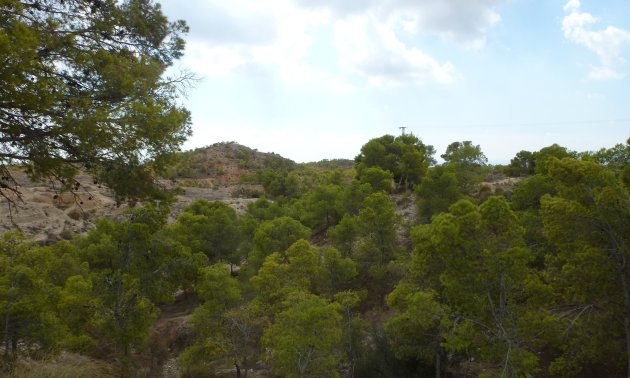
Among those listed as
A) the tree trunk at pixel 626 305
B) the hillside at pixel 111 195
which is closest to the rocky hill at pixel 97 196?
the hillside at pixel 111 195

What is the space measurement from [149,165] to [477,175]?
31281mm

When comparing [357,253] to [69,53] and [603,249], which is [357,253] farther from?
[69,53]

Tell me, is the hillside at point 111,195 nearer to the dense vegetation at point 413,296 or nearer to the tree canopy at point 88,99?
the tree canopy at point 88,99

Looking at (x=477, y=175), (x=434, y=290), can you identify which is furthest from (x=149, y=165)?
(x=477, y=175)

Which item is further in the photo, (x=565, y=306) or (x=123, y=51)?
(x=565, y=306)

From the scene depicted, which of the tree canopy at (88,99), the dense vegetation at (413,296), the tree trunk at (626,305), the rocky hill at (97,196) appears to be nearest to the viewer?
the tree canopy at (88,99)

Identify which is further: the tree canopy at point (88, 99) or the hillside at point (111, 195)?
the hillside at point (111, 195)

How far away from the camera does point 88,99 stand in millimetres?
6801

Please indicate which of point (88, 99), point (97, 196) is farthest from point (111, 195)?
point (97, 196)

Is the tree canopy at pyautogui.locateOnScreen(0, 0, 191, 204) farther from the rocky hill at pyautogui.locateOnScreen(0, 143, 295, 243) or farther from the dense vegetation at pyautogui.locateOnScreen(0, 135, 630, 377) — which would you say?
the dense vegetation at pyautogui.locateOnScreen(0, 135, 630, 377)

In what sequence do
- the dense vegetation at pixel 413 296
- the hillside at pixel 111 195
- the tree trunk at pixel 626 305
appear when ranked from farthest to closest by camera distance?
the hillside at pixel 111 195 < the dense vegetation at pixel 413 296 < the tree trunk at pixel 626 305

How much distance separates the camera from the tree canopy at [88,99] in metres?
6.18

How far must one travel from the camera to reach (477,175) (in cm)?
3481

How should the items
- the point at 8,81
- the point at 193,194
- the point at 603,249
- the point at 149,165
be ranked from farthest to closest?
the point at 193,194
the point at 603,249
the point at 149,165
the point at 8,81
